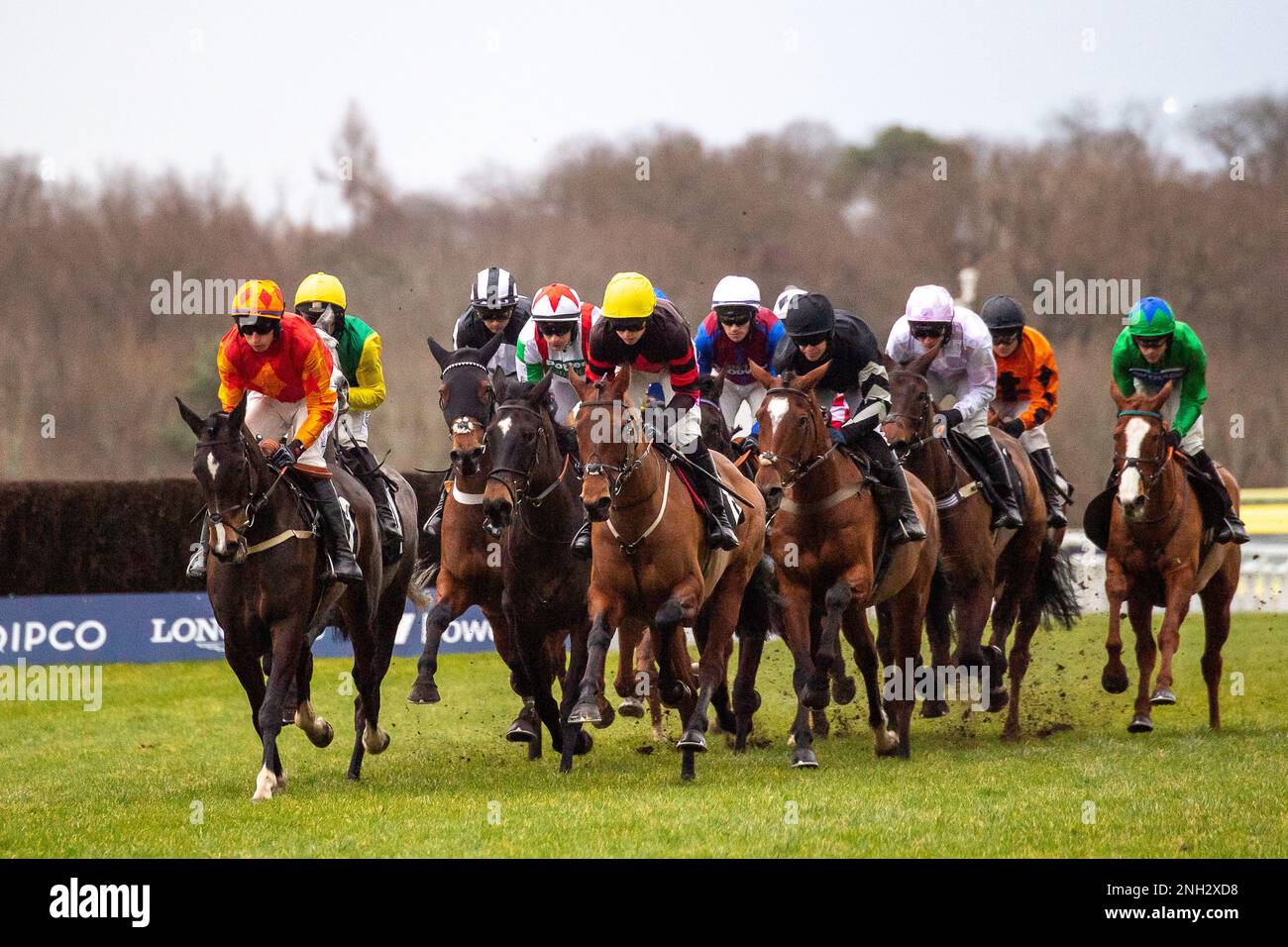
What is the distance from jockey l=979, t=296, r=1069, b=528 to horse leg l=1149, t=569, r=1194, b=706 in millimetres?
1389

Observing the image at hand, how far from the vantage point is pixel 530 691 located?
35.1 ft

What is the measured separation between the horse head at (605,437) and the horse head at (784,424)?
79 centimetres

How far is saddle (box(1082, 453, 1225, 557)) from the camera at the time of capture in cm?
1177

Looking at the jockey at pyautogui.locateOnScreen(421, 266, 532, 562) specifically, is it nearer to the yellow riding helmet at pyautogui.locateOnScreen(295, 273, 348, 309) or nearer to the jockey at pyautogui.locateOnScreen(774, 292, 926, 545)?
the yellow riding helmet at pyautogui.locateOnScreen(295, 273, 348, 309)

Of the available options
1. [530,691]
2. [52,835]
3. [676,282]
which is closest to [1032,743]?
[530,691]

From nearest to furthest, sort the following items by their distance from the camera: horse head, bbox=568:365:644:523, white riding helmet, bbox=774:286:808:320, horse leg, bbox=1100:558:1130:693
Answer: horse head, bbox=568:365:644:523, white riding helmet, bbox=774:286:808:320, horse leg, bbox=1100:558:1130:693

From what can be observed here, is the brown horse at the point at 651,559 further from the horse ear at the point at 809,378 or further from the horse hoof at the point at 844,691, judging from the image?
the horse hoof at the point at 844,691

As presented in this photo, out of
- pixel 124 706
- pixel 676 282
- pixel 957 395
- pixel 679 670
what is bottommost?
pixel 124 706

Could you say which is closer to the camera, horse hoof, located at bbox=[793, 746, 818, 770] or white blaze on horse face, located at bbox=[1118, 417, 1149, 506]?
horse hoof, located at bbox=[793, 746, 818, 770]

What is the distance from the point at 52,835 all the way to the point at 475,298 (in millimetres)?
4238

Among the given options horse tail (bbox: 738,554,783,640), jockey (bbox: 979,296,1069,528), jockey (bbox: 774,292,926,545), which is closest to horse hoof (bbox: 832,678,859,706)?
horse tail (bbox: 738,554,783,640)

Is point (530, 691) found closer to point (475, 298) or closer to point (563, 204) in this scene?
point (475, 298)

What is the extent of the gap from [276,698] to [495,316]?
9.74ft

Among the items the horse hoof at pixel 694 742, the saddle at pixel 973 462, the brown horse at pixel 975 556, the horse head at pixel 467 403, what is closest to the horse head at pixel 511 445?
the horse head at pixel 467 403
